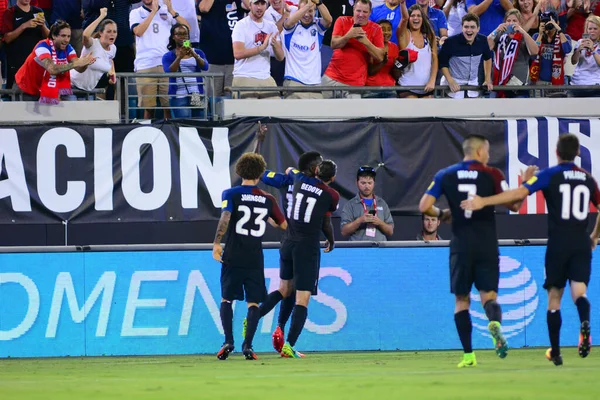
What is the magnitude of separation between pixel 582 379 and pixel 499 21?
36.4 feet

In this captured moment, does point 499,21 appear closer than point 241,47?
No

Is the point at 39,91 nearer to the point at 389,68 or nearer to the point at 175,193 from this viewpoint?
the point at 175,193

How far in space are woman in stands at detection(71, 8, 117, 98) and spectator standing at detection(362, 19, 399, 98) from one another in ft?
13.4

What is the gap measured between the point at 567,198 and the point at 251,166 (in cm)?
362

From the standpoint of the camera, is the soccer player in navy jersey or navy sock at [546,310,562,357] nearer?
navy sock at [546,310,562,357]

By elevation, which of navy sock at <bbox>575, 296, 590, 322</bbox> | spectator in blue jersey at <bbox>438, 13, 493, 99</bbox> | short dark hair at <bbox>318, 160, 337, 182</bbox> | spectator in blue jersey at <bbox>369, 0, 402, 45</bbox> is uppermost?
spectator in blue jersey at <bbox>369, 0, 402, 45</bbox>

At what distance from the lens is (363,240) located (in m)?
14.6

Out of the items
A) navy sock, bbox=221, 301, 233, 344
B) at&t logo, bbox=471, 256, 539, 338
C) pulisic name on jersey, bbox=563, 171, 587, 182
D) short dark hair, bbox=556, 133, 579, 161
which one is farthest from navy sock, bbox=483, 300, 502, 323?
at&t logo, bbox=471, 256, 539, 338

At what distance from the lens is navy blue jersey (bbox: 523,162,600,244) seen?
33.1ft

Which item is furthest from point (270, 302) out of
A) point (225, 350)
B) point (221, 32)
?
point (221, 32)

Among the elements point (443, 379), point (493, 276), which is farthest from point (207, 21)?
point (443, 379)

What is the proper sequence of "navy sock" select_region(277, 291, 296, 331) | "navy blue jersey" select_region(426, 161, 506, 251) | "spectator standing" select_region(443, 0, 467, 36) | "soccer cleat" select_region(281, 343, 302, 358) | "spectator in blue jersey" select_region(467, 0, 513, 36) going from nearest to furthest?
"navy blue jersey" select_region(426, 161, 506, 251) → "soccer cleat" select_region(281, 343, 302, 358) → "navy sock" select_region(277, 291, 296, 331) → "spectator in blue jersey" select_region(467, 0, 513, 36) → "spectator standing" select_region(443, 0, 467, 36)

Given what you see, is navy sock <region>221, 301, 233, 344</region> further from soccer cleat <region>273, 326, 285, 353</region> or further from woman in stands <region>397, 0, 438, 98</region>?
woman in stands <region>397, 0, 438, 98</region>

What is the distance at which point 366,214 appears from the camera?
14672 millimetres
